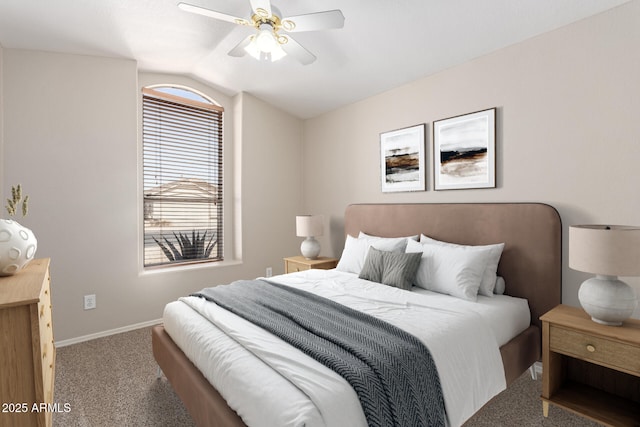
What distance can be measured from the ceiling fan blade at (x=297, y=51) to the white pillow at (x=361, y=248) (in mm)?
1689

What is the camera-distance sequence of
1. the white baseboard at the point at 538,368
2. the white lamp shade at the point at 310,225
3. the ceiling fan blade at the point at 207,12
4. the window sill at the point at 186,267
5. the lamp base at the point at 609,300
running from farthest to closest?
the white lamp shade at the point at 310,225
the window sill at the point at 186,267
the white baseboard at the point at 538,368
the ceiling fan blade at the point at 207,12
the lamp base at the point at 609,300

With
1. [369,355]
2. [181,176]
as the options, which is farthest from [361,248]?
[181,176]

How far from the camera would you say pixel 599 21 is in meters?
2.10

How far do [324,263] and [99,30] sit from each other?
9.92 ft

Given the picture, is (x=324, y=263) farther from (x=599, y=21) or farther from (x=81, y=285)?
(x=599, y=21)

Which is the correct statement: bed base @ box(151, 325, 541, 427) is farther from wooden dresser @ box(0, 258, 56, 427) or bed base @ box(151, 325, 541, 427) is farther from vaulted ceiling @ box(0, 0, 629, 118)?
vaulted ceiling @ box(0, 0, 629, 118)

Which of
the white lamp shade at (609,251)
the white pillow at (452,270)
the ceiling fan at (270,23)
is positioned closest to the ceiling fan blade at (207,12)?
the ceiling fan at (270,23)

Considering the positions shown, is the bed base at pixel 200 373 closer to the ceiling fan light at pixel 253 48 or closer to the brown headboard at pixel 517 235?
the brown headboard at pixel 517 235

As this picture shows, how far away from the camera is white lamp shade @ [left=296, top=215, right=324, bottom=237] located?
12.7 feet

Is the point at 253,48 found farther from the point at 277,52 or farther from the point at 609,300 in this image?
the point at 609,300

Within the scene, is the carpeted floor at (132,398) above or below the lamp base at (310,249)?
below

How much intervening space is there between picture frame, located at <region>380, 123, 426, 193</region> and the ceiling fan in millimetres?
1425

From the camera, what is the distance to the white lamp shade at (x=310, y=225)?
3.87m

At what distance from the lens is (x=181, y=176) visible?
12.9 ft
